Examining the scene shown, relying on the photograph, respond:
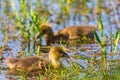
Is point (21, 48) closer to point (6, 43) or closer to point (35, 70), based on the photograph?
point (6, 43)

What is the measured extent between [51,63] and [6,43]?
1.30m

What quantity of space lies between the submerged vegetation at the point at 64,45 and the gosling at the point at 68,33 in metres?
0.15

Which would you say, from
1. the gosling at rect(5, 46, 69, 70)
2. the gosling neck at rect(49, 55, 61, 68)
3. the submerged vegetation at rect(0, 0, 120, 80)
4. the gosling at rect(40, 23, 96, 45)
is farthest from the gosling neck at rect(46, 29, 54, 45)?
the gosling at rect(5, 46, 69, 70)

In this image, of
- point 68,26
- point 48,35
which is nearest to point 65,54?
point 48,35

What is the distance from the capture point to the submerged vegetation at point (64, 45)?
7.25 metres

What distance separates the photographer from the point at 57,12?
11984mm

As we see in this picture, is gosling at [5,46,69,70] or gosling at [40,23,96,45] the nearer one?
gosling at [5,46,69,70]

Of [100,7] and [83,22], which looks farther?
[100,7]

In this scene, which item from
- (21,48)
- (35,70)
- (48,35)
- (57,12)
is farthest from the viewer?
(57,12)

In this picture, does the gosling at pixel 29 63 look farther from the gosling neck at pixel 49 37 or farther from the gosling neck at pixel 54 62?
the gosling neck at pixel 49 37

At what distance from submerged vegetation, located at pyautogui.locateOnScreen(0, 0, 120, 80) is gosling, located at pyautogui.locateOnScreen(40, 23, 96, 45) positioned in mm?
150

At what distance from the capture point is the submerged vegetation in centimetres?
725

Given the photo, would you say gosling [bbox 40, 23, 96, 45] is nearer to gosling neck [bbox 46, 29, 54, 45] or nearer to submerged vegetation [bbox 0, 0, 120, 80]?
gosling neck [bbox 46, 29, 54, 45]

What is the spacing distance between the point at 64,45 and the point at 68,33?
0.70 meters
